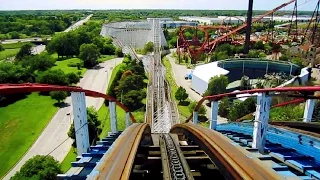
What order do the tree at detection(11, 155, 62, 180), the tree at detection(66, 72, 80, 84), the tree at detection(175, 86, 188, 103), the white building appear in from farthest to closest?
the tree at detection(66, 72, 80, 84) < the white building < the tree at detection(175, 86, 188, 103) < the tree at detection(11, 155, 62, 180)

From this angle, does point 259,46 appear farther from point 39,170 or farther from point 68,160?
point 39,170

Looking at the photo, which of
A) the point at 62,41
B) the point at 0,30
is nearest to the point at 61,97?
the point at 62,41

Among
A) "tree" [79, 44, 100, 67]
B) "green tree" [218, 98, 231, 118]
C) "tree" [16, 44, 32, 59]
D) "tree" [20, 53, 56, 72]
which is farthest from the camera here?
"tree" [16, 44, 32, 59]

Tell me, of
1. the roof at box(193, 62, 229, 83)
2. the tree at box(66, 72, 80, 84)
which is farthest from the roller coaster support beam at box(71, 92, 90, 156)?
the tree at box(66, 72, 80, 84)

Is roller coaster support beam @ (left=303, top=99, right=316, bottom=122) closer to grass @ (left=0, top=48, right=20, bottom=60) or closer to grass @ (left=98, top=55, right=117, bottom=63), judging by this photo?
grass @ (left=98, top=55, right=117, bottom=63)

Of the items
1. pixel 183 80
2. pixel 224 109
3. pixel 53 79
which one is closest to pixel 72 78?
pixel 53 79

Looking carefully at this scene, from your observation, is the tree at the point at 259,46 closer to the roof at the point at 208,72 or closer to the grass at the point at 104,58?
the roof at the point at 208,72
